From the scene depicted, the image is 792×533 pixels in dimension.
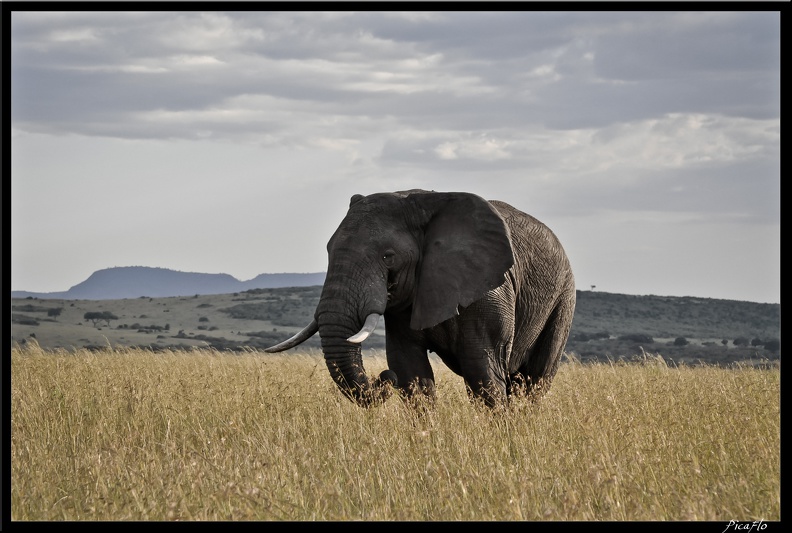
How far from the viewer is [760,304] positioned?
7262 cm

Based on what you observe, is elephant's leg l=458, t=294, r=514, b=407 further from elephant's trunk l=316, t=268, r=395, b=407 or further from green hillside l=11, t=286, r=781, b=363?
green hillside l=11, t=286, r=781, b=363

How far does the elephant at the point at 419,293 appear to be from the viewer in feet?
29.9

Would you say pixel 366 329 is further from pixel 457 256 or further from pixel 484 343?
pixel 484 343

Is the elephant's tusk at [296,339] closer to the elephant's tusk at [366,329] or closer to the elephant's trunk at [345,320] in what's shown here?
the elephant's trunk at [345,320]

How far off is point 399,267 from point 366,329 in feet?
2.72

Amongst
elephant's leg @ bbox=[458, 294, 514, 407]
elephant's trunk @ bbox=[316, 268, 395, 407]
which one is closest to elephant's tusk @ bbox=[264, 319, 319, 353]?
elephant's trunk @ bbox=[316, 268, 395, 407]

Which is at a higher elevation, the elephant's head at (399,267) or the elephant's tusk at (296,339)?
the elephant's head at (399,267)

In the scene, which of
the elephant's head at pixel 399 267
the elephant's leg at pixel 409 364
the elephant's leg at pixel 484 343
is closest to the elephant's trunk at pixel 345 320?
the elephant's head at pixel 399 267

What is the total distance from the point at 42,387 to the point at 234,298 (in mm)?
60569

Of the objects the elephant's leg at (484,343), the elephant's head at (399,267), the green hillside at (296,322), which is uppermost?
the elephant's head at (399,267)

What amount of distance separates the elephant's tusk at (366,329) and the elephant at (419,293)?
1cm

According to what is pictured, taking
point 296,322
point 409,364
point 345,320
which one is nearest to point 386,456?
point 345,320
